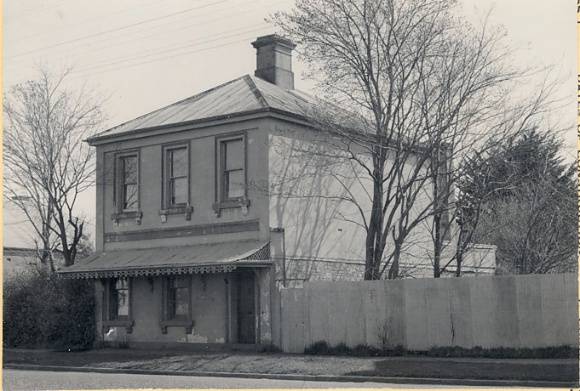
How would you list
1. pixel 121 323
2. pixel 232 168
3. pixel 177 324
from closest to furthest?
pixel 232 168, pixel 177 324, pixel 121 323

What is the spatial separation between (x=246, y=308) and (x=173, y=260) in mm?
2504

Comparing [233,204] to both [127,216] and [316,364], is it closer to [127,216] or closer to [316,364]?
[127,216]

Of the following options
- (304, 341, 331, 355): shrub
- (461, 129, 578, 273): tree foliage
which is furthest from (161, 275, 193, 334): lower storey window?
(461, 129, 578, 273): tree foliage

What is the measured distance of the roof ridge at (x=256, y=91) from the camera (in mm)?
26078

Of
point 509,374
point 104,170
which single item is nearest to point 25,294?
point 104,170

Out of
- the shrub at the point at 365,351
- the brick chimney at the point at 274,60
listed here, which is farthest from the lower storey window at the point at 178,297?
the brick chimney at the point at 274,60

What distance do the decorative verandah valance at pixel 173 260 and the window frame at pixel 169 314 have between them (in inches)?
35.7

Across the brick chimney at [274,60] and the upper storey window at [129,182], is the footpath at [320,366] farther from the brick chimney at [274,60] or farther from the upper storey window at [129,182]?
the brick chimney at [274,60]

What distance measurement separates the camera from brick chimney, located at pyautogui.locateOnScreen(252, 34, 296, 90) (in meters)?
31.2

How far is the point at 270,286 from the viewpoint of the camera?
25375 mm

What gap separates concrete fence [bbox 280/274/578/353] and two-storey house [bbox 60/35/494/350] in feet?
4.97

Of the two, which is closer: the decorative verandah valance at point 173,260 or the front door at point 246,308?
the decorative verandah valance at point 173,260

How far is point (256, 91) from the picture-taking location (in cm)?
2777

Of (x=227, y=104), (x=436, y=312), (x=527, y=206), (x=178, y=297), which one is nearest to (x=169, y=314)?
(x=178, y=297)
